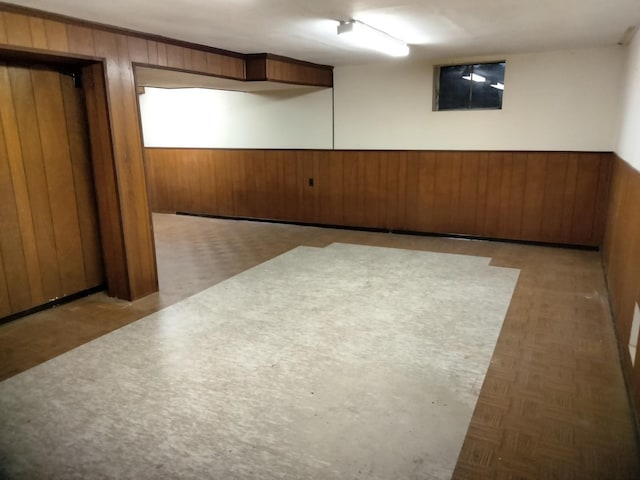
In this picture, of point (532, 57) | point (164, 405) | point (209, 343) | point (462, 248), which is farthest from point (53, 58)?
point (532, 57)

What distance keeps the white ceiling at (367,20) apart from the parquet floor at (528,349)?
2388 millimetres

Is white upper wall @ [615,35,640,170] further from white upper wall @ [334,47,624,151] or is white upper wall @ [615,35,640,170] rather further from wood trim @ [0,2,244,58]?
wood trim @ [0,2,244,58]

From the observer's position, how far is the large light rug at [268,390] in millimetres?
2156

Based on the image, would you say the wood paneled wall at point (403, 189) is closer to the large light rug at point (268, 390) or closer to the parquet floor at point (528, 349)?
the parquet floor at point (528, 349)

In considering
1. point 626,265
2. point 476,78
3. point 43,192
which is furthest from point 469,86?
point 43,192

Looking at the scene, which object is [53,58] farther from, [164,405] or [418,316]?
[418,316]

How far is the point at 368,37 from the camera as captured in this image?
4.19 m

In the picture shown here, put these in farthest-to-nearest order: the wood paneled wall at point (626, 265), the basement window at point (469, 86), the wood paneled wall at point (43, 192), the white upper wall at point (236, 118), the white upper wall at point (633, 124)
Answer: the white upper wall at point (236, 118) < the basement window at point (469, 86) < the wood paneled wall at point (43, 192) < the white upper wall at point (633, 124) < the wood paneled wall at point (626, 265)

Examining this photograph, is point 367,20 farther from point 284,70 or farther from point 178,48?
point 284,70

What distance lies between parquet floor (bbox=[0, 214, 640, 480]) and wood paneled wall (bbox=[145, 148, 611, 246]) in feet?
1.32

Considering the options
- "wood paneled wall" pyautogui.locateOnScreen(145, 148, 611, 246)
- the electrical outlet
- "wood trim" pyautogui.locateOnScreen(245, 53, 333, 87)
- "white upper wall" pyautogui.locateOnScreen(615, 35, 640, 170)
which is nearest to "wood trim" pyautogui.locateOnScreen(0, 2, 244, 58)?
"wood trim" pyautogui.locateOnScreen(245, 53, 333, 87)

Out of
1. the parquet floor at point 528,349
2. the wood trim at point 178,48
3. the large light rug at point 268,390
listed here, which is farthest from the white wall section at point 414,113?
the large light rug at point 268,390

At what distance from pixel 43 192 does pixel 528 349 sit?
4128mm

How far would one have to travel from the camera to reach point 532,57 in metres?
5.69
